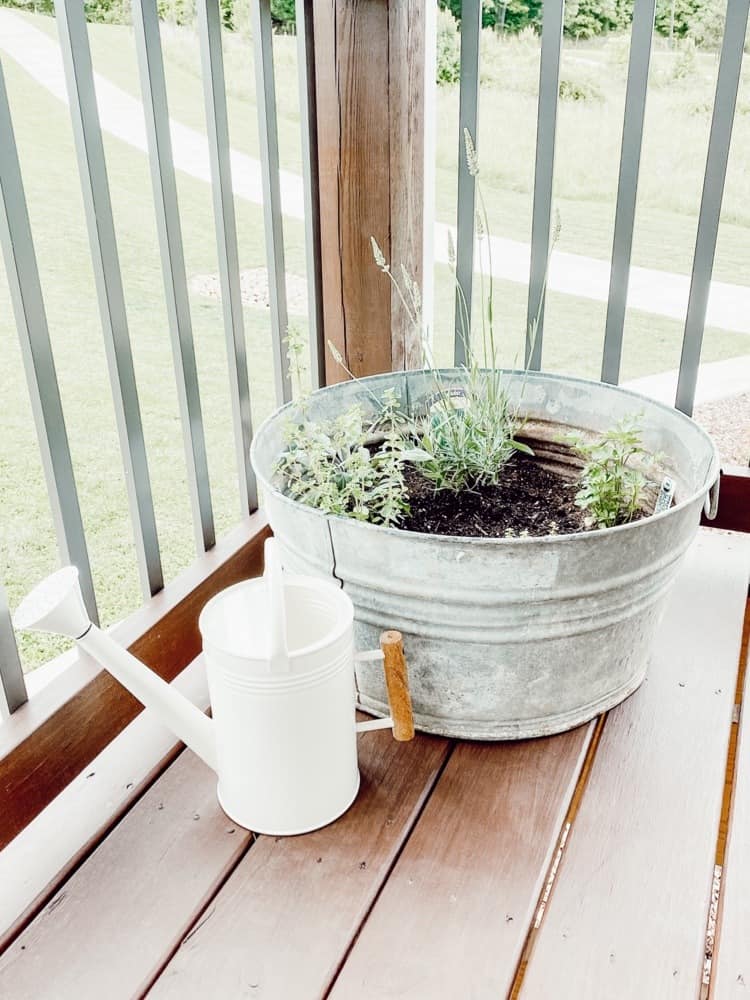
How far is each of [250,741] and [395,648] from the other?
21 cm

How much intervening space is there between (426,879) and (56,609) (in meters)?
0.55

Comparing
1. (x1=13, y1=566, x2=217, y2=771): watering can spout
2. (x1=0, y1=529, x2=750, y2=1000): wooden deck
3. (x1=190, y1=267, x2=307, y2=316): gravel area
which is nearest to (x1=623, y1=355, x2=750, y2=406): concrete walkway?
(x1=190, y1=267, x2=307, y2=316): gravel area

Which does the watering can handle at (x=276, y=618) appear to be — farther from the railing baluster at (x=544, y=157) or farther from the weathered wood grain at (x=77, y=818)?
the railing baluster at (x=544, y=157)

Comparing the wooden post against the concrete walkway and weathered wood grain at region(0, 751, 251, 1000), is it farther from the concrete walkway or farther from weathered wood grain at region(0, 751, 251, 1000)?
the concrete walkway

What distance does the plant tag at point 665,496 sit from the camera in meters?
1.25

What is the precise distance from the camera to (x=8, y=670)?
1101 mm

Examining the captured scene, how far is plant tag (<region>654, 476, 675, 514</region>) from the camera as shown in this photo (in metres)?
1.25

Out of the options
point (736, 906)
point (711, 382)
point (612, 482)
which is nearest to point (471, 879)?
point (736, 906)

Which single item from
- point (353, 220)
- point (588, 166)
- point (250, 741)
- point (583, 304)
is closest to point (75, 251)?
point (583, 304)

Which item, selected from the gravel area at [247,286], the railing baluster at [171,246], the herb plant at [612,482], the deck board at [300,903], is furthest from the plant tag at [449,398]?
the gravel area at [247,286]

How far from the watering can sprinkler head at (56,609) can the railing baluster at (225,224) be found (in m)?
0.63

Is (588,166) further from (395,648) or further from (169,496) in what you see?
(395,648)

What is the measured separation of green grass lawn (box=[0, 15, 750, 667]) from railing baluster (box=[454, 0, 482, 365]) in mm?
1731

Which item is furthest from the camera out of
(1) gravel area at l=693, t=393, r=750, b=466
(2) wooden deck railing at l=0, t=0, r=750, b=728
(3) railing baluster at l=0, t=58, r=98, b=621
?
(1) gravel area at l=693, t=393, r=750, b=466
